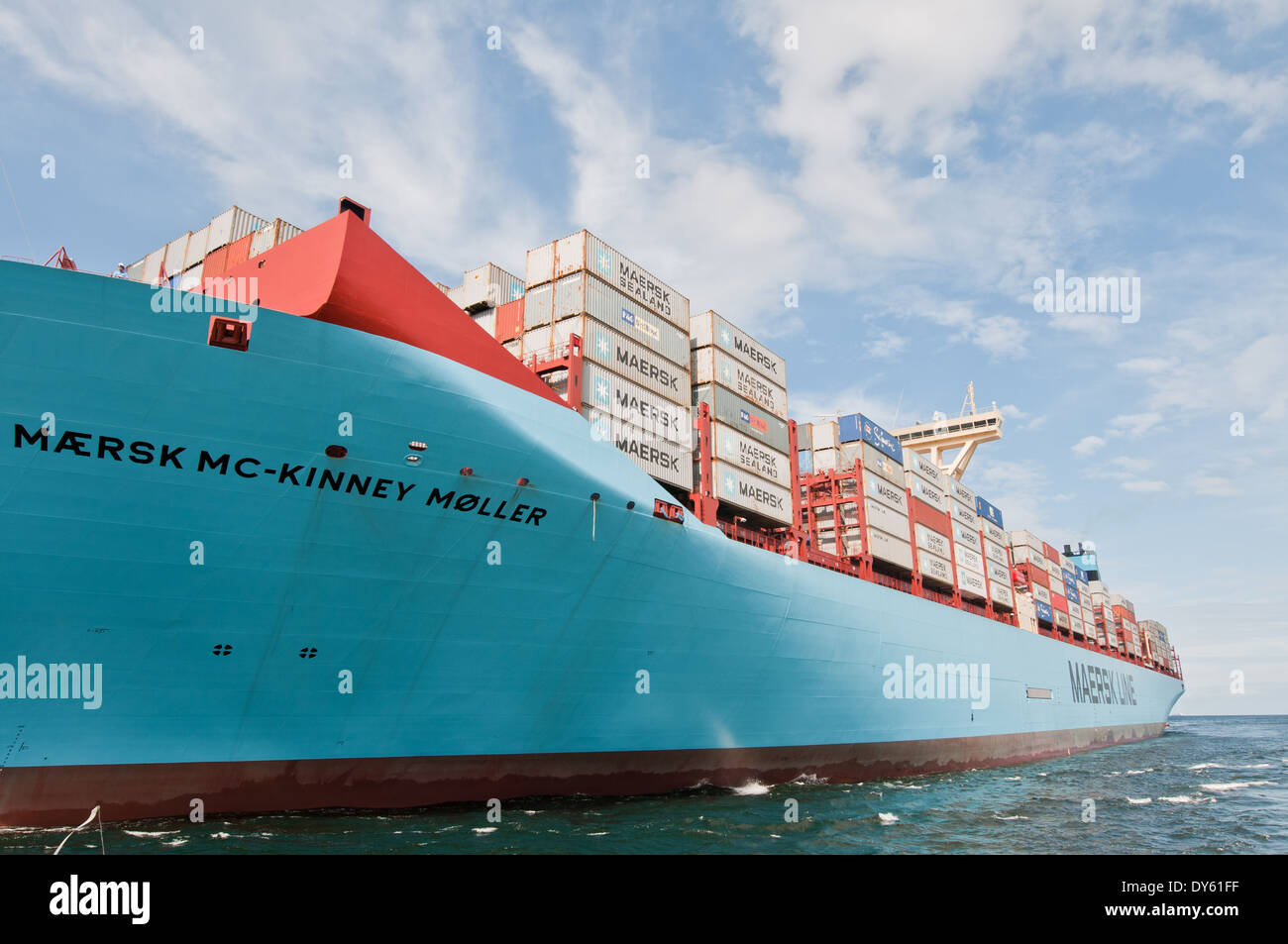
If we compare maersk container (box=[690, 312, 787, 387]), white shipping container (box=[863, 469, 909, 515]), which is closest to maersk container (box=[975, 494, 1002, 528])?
white shipping container (box=[863, 469, 909, 515])

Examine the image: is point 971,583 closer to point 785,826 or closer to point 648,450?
point 648,450

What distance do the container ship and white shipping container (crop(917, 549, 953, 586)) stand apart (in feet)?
36.3

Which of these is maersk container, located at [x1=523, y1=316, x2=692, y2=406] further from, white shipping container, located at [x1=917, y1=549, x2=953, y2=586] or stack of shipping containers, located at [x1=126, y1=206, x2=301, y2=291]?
white shipping container, located at [x1=917, y1=549, x2=953, y2=586]

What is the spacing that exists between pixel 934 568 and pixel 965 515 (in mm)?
6548

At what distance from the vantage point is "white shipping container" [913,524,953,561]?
1272 inches

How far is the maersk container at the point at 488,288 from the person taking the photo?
20938mm

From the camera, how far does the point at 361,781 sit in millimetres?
13094

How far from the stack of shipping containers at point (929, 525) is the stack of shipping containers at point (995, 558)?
418 cm

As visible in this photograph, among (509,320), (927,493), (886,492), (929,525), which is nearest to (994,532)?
(927,493)

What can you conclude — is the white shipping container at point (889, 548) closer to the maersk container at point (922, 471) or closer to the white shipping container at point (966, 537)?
the maersk container at point (922, 471)

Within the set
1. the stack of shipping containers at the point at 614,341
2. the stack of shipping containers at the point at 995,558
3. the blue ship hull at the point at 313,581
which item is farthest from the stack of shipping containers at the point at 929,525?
the blue ship hull at the point at 313,581

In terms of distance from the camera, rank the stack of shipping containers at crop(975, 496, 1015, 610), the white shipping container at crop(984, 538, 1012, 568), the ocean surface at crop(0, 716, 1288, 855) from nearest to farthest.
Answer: the ocean surface at crop(0, 716, 1288, 855) < the stack of shipping containers at crop(975, 496, 1015, 610) < the white shipping container at crop(984, 538, 1012, 568)
